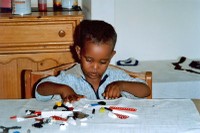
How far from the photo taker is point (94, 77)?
1312 mm

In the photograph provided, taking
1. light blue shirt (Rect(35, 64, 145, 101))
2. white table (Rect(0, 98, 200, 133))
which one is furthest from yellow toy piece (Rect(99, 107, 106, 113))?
light blue shirt (Rect(35, 64, 145, 101))

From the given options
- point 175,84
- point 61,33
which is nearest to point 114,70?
point 61,33

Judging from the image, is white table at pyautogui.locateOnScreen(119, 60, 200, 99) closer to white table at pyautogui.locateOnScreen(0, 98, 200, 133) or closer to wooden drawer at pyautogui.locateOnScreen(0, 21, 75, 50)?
wooden drawer at pyautogui.locateOnScreen(0, 21, 75, 50)

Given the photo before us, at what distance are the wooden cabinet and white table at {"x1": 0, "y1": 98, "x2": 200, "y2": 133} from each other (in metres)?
0.91

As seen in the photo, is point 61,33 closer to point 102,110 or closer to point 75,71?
point 75,71

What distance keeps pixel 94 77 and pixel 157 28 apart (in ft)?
4.39

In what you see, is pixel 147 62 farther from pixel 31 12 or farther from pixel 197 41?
pixel 31 12

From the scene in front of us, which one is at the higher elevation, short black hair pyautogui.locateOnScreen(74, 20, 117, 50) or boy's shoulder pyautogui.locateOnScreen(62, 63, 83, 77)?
short black hair pyautogui.locateOnScreen(74, 20, 117, 50)

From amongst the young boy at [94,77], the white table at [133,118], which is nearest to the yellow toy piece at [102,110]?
the white table at [133,118]

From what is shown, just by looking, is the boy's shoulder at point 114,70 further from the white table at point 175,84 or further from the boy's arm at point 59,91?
the white table at point 175,84

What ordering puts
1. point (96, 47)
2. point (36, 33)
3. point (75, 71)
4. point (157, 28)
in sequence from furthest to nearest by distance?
point (157, 28) → point (36, 33) → point (75, 71) → point (96, 47)

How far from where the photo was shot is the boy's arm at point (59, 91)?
110 centimetres

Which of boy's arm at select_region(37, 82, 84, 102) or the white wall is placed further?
the white wall

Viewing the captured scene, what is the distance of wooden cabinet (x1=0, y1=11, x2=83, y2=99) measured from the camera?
1951mm
